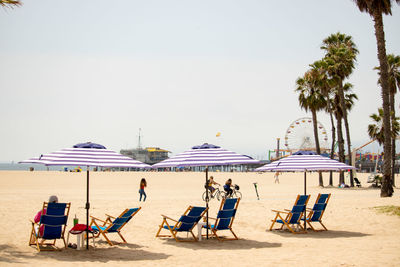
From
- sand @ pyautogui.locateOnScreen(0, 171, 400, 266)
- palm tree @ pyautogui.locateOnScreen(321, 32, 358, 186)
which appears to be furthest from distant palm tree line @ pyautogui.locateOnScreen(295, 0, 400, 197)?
sand @ pyautogui.locateOnScreen(0, 171, 400, 266)

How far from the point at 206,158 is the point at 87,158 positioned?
2.60 metres

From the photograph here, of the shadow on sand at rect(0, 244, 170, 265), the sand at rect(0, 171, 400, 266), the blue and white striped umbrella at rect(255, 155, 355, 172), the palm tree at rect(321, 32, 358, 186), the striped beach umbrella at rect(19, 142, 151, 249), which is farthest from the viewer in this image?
the palm tree at rect(321, 32, 358, 186)

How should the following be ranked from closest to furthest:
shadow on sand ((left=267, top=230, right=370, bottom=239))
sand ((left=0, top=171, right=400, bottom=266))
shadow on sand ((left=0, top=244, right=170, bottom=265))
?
sand ((left=0, top=171, right=400, bottom=266)) → shadow on sand ((left=0, top=244, right=170, bottom=265)) → shadow on sand ((left=267, top=230, right=370, bottom=239))

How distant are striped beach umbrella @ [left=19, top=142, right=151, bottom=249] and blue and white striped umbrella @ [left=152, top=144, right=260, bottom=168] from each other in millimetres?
992

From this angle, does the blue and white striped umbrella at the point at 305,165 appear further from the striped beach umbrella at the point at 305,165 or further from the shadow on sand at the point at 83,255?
the shadow on sand at the point at 83,255

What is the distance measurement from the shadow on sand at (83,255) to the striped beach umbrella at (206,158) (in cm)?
188

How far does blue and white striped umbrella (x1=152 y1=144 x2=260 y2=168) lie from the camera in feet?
34.2

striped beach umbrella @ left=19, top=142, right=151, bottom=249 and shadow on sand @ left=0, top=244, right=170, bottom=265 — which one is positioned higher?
striped beach umbrella @ left=19, top=142, right=151, bottom=249

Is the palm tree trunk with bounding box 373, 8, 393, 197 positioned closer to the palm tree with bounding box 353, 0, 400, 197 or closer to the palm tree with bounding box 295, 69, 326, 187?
the palm tree with bounding box 353, 0, 400, 197

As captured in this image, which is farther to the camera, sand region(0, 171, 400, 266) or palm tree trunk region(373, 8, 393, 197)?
palm tree trunk region(373, 8, 393, 197)

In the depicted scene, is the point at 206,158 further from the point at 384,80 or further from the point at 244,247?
the point at 384,80

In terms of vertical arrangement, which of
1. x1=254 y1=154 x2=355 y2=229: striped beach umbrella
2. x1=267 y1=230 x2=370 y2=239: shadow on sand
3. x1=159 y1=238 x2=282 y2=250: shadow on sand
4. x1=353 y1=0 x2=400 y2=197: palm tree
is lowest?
x1=159 y1=238 x2=282 y2=250: shadow on sand

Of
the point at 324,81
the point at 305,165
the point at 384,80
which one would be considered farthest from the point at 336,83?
the point at 305,165

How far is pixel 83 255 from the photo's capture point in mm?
9359
